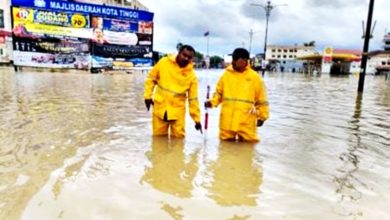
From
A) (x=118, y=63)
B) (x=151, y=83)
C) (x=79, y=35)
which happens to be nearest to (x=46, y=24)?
(x=79, y=35)

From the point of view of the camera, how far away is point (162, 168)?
4840 millimetres

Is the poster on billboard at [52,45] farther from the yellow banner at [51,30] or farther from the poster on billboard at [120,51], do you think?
the poster on billboard at [120,51]

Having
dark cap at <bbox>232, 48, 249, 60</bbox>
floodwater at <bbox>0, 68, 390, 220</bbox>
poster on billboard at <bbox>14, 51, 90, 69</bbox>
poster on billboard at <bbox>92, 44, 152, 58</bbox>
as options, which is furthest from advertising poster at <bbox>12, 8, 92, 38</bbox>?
dark cap at <bbox>232, 48, 249, 60</bbox>

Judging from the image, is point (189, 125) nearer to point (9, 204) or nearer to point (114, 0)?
point (9, 204)

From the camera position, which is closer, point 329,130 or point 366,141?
point 366,141

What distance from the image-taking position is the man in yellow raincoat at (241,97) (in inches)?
223

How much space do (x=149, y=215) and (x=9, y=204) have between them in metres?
1.21

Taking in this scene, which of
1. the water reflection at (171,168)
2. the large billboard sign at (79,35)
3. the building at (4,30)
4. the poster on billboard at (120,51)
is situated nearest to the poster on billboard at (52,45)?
the large billboard sign at (79,35)

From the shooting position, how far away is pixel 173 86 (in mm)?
5758

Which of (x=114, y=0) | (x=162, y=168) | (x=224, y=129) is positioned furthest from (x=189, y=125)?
(x=114, y=0)

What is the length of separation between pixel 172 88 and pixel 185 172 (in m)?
1.49

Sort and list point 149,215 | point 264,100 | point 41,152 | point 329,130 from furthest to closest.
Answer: point 329,130 < point 264,100 < point 41,152 < point 149,215

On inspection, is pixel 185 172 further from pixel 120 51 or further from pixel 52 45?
pixel 120 51

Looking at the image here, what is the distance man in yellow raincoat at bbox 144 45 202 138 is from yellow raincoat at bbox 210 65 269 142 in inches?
15.2
